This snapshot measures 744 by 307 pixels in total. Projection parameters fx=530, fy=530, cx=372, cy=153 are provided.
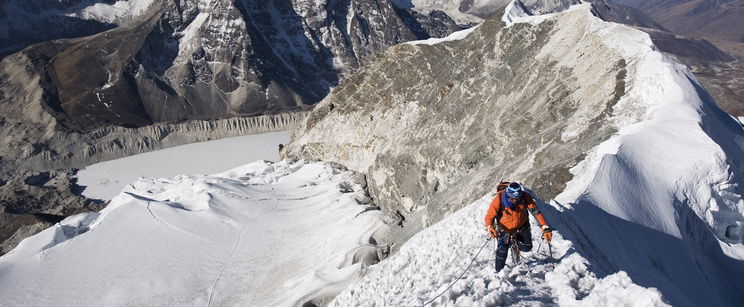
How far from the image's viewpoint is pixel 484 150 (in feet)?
75.3

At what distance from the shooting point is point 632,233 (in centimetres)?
1187

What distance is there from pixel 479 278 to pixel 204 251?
1622 cm

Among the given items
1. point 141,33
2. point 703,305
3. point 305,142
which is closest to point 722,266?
point 703,305

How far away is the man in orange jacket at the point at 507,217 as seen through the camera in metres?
8.46

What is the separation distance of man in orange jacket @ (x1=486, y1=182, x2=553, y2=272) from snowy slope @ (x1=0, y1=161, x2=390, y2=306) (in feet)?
31.0

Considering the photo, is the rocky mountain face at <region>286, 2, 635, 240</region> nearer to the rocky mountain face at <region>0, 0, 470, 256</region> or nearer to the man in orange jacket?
the man in orange jacket

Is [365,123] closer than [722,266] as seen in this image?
No

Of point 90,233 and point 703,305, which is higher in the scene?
point 703,305

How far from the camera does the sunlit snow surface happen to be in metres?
53.4

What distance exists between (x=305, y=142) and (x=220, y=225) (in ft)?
39.5

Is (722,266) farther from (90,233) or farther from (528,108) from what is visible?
(90,233)

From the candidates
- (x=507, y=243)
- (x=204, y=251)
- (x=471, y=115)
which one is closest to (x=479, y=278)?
(x=507, y=243)

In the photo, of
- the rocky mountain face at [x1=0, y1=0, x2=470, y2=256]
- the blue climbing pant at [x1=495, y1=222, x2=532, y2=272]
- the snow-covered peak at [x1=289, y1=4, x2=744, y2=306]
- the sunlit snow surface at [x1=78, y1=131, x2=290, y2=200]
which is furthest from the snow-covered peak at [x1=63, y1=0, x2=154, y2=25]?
the blue climbing pant at [x1=495, y1=222, x2=532, y2=272]

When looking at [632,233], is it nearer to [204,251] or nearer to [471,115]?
[471,115]
